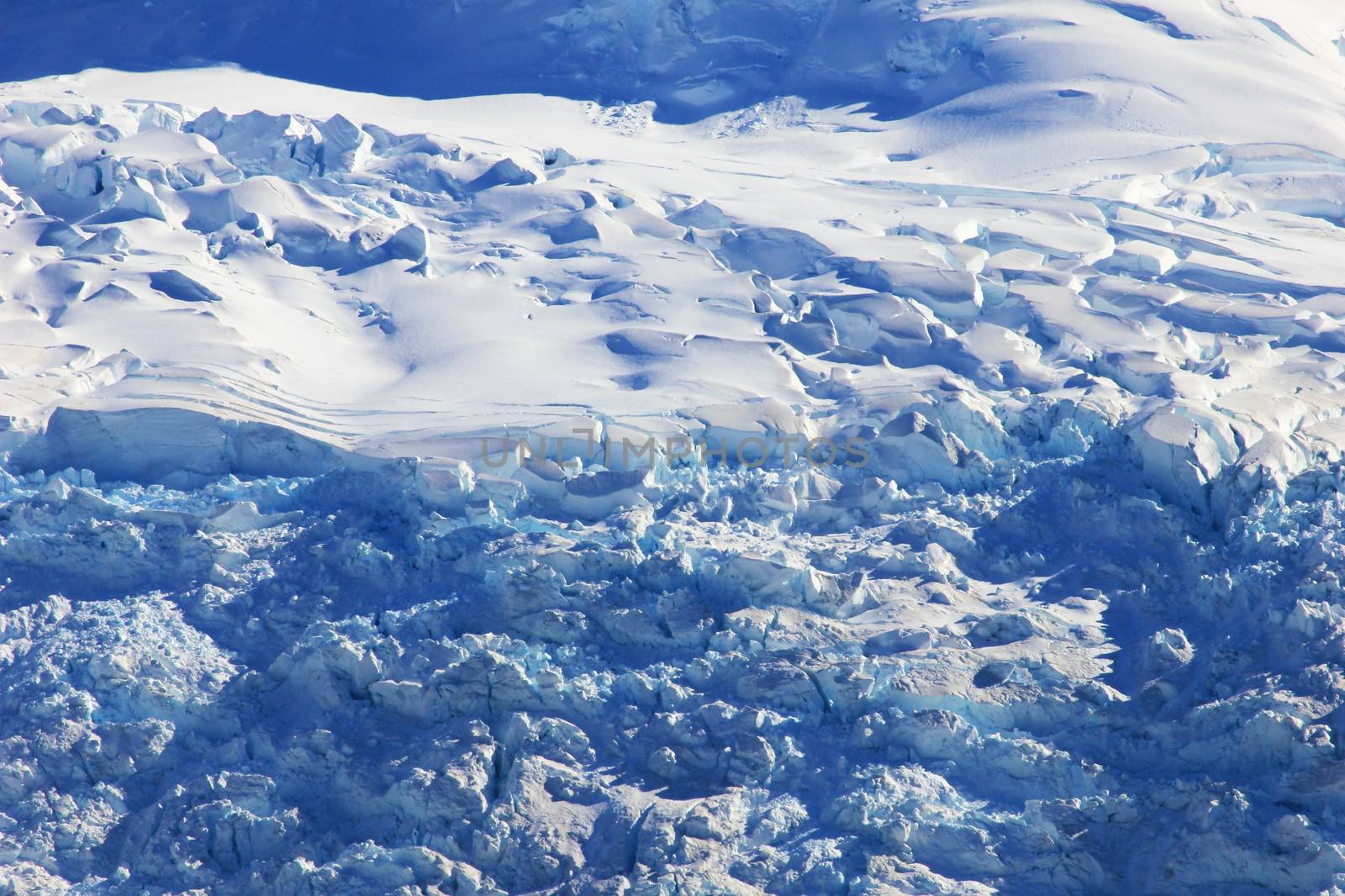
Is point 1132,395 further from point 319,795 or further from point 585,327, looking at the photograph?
point 319,795

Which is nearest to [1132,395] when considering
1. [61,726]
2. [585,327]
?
[585,327]

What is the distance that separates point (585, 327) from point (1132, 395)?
5073 millimetres

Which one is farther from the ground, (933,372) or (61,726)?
(933,372)

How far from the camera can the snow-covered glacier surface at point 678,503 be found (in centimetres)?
1049

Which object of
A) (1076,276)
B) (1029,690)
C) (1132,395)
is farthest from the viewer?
(1076,276)

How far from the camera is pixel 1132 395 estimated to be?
14273mm

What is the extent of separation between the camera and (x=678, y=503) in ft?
42.9

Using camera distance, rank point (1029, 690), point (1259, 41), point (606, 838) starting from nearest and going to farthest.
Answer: point (606, 838) → point (1029, 690) → point (1259, 41)

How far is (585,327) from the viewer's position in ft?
51.4

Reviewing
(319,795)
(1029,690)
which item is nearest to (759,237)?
(1029,690)

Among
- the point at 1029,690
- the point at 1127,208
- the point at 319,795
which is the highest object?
the point at 1127,208

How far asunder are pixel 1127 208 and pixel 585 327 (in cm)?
662

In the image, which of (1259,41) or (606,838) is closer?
(606,838)

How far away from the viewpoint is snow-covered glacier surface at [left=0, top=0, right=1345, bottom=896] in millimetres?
10492
